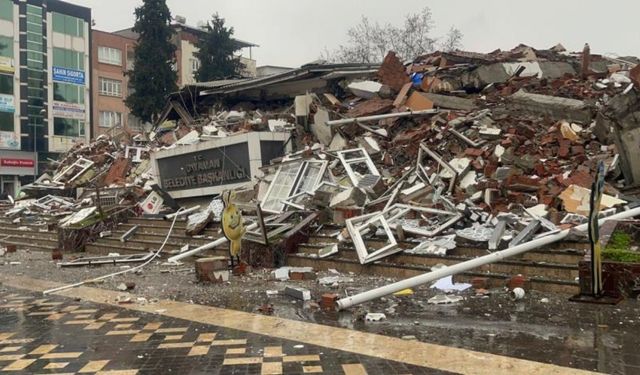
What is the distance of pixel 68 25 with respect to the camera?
4462 centimetres

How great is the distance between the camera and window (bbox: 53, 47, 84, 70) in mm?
43719

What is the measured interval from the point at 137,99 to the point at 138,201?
67.4 feet

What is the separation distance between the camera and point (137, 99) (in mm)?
35531

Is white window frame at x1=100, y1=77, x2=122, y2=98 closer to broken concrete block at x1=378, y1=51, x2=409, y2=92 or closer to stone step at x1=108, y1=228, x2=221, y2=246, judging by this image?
stone step at x1=108, y1=228, x2=221, y2=246

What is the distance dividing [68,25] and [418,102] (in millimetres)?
38299

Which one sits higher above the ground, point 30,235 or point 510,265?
point 30,235

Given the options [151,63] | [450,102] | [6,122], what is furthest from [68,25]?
[450,102]

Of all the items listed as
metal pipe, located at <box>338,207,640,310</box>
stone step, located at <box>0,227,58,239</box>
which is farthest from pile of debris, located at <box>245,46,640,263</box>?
stone step, located at <box>0,227,58,239</box>

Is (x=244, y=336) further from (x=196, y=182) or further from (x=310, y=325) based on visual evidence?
(x=196, y=182)

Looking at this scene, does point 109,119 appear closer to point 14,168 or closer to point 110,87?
point 110,87

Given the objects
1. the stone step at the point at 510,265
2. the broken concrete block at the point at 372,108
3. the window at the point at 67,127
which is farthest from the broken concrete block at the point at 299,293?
the window at the point at 67,127


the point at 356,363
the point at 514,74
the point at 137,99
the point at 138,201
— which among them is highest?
the point at 137,99

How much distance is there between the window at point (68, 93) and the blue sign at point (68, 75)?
349mm

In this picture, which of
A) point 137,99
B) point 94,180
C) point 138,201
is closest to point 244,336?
point 138,201
